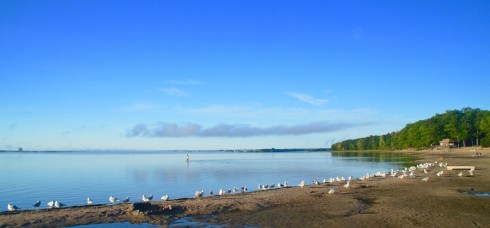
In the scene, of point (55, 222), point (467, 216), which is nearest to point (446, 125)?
point (467, 216)

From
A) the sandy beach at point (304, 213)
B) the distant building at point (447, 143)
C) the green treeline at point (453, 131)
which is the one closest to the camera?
the sandy beach at point (304, 213)

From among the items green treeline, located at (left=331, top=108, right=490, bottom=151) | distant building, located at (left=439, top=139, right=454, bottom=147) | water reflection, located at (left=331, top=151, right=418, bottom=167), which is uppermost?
green treeline, located at (left=331, top=108, right=490, bottom=151)

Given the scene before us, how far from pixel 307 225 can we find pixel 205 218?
4.02 metres

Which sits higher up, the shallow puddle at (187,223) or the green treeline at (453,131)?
the green treeline at (453,131)

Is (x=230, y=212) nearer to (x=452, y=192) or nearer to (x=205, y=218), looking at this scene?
(x=205, y=218)

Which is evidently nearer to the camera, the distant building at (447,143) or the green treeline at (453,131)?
the green treeline at (453,131)

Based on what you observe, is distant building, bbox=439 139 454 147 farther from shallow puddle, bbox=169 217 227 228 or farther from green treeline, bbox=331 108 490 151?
shallow puddle, bbox=169 217 227 228

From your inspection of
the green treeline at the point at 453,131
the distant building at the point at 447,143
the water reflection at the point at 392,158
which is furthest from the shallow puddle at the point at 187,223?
the distant building at the point at 447,143

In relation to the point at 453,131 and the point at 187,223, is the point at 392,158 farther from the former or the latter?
the point at 187,223

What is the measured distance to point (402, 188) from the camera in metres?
23.3

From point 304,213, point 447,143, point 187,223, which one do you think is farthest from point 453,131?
point 187,223

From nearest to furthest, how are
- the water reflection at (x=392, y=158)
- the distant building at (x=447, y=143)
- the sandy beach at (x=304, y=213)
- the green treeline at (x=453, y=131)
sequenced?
the sandy beach at (x=304, y=213) → the water reflection at (x=392, y=158) → the green treeline at (x=453, y=131) → the distant building at (x=447, y=143)

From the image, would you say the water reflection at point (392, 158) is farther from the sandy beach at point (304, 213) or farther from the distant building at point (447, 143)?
the sandy beach at point (304, 213)

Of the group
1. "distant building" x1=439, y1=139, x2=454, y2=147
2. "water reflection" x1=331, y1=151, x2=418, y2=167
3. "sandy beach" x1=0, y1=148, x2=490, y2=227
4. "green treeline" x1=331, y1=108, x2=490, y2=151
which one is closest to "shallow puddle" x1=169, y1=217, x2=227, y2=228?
"sandy beach" x1=0, y1=148, x2=490, y2=227
